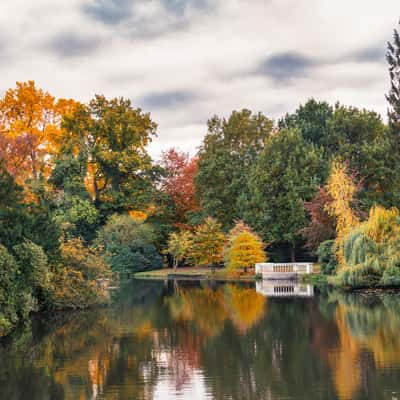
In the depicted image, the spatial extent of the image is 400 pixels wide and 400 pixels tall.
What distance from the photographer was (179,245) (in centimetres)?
5025

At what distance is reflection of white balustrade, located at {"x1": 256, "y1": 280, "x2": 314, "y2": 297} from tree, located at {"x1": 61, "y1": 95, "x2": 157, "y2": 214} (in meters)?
18.0

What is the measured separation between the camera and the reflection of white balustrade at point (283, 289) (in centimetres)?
3150

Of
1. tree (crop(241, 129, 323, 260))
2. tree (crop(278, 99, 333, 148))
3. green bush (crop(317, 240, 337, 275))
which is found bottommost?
green bush (crop(317, 240, 337, 275))

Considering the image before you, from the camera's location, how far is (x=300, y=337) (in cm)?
1800

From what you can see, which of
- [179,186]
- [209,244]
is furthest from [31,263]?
[179,186]

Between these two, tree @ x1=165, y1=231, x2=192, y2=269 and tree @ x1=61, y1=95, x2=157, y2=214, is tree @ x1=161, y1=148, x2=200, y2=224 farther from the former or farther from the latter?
tree @ x1=165, y1=231, x2=192, y2=269

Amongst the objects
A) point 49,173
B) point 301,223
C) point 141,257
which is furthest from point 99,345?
point 49,173

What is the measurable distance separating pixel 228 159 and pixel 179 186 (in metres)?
7.08

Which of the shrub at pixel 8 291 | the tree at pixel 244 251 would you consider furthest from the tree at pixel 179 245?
the shrub at pixel 8 291

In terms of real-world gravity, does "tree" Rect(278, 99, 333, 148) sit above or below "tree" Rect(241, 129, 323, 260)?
above

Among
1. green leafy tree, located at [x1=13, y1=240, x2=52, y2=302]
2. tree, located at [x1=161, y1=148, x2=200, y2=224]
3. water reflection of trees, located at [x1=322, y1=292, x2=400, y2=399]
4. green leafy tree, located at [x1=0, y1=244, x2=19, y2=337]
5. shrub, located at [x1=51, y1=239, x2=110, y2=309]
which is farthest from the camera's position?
tree, located at [x1=161, y1=148, x2=200, y2=224]

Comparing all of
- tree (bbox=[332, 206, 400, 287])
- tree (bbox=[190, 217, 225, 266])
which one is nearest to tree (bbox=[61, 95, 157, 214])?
tree (bbox=[190, 217, 225, 266])

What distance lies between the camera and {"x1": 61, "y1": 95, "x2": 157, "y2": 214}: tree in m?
53.4

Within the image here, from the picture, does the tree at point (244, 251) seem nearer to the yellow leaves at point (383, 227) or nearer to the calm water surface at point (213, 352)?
the yellow leaves at point (383, 227)
